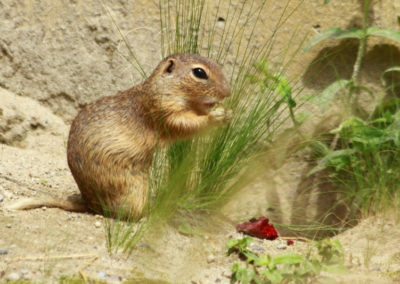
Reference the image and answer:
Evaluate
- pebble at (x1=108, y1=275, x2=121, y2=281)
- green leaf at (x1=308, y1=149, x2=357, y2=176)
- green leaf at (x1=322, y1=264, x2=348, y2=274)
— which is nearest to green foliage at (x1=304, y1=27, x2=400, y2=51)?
green leaf at (x1=308, y1=149, x2=357, y2=176)

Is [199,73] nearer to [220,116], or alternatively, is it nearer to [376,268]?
[220,116]

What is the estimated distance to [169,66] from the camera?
3682 millimetres

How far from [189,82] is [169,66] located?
180 mm

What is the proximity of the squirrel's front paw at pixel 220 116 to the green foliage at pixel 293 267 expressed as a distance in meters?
0.97

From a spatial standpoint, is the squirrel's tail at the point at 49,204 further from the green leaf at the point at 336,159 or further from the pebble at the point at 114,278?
the green leaf at the point at 336,159

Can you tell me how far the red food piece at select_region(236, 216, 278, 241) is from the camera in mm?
3732

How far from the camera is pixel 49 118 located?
5398 mm

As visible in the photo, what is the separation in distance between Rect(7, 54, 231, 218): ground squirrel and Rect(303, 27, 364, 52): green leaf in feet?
4.16

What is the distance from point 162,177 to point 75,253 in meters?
0.87

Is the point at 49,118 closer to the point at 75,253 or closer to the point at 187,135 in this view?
the point at 187,135

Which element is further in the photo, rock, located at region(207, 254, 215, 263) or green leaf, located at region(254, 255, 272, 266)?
rock, located at region(207, 254, 215, 263)

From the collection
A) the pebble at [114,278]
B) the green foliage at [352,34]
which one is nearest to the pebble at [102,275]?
the pebble at [114,278]

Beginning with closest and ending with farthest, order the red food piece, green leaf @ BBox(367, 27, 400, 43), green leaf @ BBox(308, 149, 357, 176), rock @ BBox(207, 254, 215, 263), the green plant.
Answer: rock @ BBox(207, 254, 215, 263) → the red food piece → the green plant → green leaf @ BBox(308, 149, 357, 176) → green leaf @ BBox(367, 27, 400, 43)

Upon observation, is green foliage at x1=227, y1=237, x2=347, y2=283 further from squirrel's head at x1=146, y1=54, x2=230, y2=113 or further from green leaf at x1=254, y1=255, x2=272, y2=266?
squirrel's head at x1=146, y1=54, x2=230, y2=113
